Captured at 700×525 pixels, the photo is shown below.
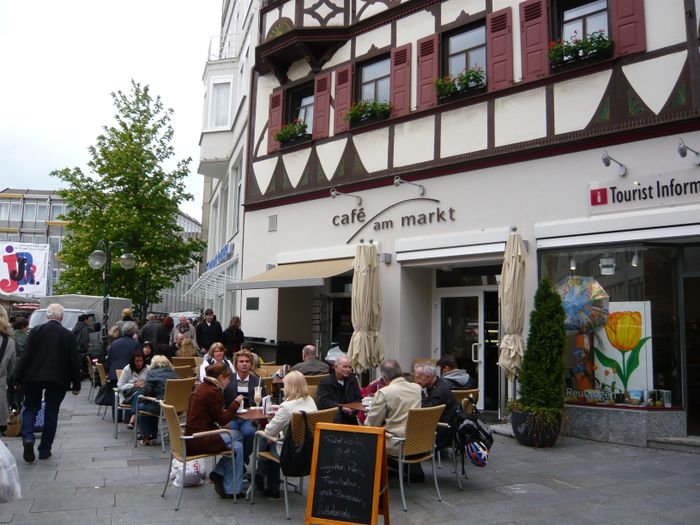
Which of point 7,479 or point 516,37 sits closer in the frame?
point 7,479

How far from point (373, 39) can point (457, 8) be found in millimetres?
2044

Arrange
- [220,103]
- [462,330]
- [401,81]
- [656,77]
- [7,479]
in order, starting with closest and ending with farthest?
[7,479] → [656,77] → [462,330] → [401,81] → [220,103]

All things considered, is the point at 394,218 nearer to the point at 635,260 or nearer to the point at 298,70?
the point at 635,260

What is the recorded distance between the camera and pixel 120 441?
346 inches

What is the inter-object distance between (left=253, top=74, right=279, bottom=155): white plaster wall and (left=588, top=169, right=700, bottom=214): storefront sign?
828cm

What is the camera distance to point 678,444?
8328 millimetres

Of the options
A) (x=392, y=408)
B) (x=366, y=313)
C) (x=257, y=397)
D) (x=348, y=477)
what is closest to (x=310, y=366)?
(x=366, y=313)

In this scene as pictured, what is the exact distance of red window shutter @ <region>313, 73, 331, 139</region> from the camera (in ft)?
45.1

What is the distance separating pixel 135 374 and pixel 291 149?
6.70m

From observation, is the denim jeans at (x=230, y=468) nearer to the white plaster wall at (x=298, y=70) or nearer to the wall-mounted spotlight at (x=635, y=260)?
the wall-mounted spotlight at (x=635, y=260)

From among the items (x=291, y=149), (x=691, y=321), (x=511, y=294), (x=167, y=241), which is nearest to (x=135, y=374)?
(x=511, y=294)

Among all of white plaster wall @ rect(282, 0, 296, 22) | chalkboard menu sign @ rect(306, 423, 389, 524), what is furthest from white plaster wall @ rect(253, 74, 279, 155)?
chalkboard menu sign @ rect(306, 423, 389, 524)

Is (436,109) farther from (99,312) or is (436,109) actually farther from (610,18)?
(99,312)

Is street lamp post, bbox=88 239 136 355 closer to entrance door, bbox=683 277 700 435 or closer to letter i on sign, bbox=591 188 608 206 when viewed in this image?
letter i on sign, bbox=591 188 608 206
